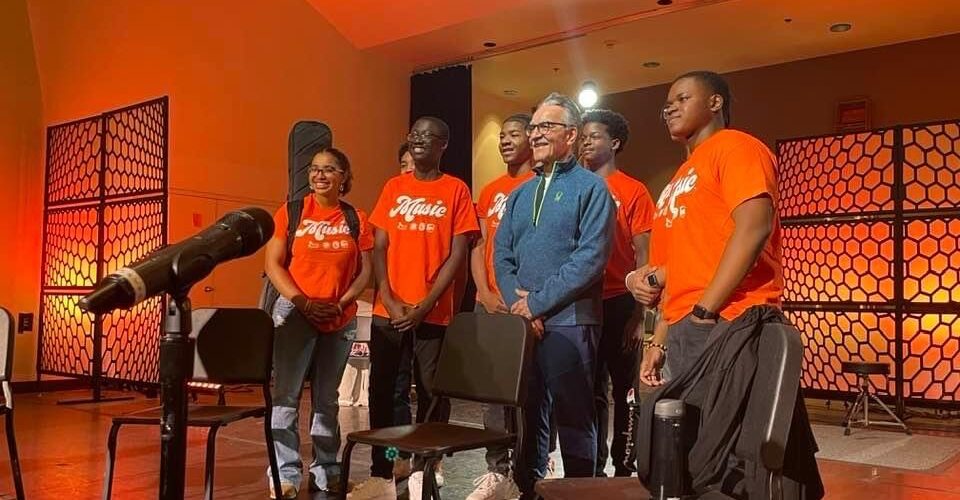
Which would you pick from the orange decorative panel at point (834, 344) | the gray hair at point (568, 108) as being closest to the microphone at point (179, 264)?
the gray hair at point (568, 108)

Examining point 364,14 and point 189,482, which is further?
point 364,14

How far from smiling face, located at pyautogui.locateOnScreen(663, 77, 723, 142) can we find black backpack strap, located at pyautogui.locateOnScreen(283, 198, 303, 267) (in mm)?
1810

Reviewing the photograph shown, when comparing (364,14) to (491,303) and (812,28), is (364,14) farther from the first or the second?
(491,303)

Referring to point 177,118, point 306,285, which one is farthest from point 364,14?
point 306,285

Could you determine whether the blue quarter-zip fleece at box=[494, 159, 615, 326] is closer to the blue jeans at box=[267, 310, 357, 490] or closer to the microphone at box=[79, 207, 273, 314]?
the blue jeans at box=[267, 310, 357, 490]

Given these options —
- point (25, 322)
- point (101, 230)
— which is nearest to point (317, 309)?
point (101, 230)

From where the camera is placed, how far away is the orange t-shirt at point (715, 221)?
2.08 metres

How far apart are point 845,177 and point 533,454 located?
577 centimetres

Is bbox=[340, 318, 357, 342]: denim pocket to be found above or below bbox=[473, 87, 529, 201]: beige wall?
below

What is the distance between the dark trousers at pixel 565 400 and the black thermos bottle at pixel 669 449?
2.99ft

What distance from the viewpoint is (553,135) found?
2867mm

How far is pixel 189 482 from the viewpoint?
3.75 meters

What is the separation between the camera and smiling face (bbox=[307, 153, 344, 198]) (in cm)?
356

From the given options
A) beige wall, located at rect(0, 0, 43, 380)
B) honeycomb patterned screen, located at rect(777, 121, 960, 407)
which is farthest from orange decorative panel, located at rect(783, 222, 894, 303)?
beige wall, located at rect(0, 0, 43, 380)
